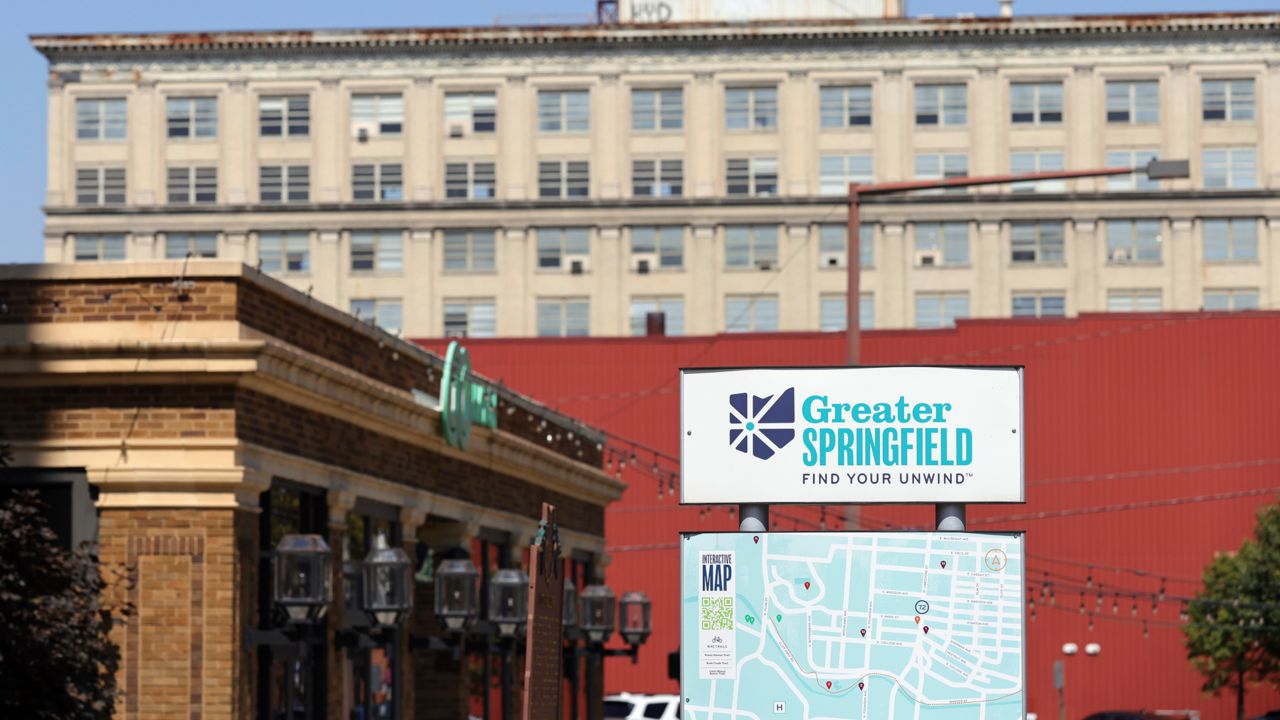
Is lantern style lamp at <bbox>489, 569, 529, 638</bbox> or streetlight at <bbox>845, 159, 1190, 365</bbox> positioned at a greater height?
streetlight at <bbox>845, 159, 1190, 365</bbox>

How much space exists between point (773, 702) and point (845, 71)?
269 feet

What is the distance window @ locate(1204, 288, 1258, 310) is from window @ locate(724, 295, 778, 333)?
56.4 feet

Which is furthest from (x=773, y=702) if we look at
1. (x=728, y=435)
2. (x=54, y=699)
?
(x=54, y=699)

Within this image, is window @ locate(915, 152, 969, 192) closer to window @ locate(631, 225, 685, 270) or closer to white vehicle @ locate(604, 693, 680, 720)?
window @ locate(631, 225, 685, 270)

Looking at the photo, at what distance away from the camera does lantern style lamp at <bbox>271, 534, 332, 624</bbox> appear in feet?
80.4

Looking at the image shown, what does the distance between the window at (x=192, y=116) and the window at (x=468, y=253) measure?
1064 centimetres

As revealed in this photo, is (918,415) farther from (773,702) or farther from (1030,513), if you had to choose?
(1030,513)

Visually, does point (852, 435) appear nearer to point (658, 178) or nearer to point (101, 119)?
point (658, 178)

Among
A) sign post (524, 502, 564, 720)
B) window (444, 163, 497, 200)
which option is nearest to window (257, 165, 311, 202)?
window (444, 163, 497, 200)

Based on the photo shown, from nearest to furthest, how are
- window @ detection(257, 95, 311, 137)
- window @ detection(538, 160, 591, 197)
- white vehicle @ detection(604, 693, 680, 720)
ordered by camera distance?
white vehicle @ detection(604, 693, 680, 720) < window @ detection(538, 160, 591, 197) < window @ detection(257, 95, 311, 137)

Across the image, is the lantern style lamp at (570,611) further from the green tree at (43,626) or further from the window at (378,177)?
the window at (378,177)

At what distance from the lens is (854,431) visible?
17.9 metres

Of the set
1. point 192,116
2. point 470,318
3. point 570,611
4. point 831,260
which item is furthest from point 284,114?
point 570,611

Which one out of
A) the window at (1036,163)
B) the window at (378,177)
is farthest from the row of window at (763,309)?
the window at (378,177)
